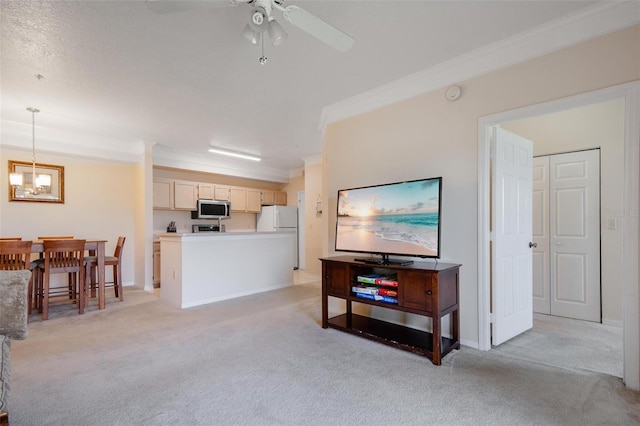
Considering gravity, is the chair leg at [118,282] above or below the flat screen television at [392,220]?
below

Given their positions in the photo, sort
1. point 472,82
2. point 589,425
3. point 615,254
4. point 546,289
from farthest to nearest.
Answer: point 546,289 → point 615,254 → point 472,82 → point 589,425

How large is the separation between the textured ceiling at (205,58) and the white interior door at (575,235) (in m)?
1.97

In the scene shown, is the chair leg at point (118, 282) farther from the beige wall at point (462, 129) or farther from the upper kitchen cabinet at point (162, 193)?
the beige wall at point (462, 129)

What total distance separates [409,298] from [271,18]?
7.48ft

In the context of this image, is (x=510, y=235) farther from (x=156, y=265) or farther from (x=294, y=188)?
(x=294, y=188)

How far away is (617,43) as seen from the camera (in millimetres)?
2045

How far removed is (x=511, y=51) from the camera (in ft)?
8.08

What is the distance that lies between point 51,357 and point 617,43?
487 cm

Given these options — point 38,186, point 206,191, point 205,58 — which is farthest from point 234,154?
point 205,58

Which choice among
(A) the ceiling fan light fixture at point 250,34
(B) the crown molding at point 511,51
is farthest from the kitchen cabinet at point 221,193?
(A) the ceiling fan light fixture at point 250,34

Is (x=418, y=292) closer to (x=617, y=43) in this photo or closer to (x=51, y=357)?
(x=617, y=43)

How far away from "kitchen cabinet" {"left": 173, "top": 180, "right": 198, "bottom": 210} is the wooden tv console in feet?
13.5

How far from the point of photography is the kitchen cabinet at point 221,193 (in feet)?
22.0


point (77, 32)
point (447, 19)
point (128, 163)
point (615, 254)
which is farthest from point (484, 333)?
point (128, 163)
